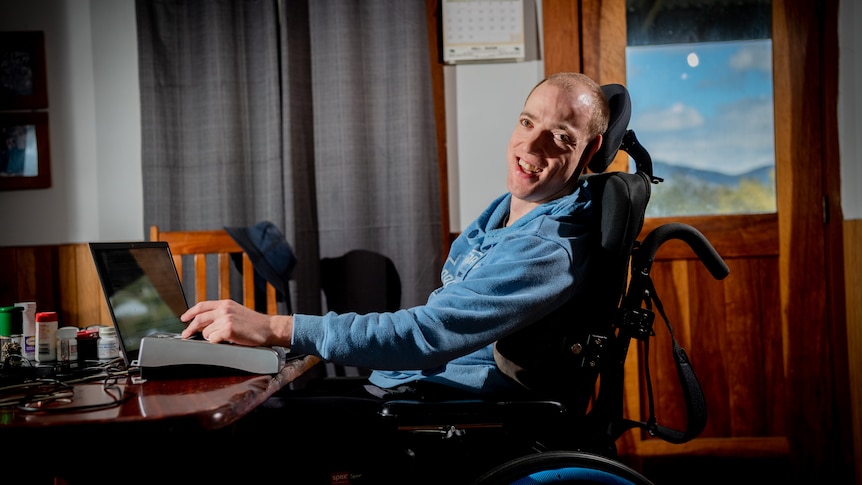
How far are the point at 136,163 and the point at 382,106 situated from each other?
102 cm

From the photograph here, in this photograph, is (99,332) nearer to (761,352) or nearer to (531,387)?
(531,387)

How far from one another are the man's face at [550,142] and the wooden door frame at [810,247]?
1.37m

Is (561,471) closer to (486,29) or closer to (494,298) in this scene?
(494,298)

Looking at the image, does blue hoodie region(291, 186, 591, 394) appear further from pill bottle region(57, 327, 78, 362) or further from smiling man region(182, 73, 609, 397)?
pill bottle region(57, 327, 78, 362)

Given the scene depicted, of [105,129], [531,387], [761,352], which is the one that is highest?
[105,129]

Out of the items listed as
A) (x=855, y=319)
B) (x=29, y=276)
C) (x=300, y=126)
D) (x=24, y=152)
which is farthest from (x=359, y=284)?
(x=855, y=319)

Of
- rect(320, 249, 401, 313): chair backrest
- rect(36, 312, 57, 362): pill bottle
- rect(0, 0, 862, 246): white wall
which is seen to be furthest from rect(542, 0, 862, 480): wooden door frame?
rect(36, 312, 57, 362): pill bottle

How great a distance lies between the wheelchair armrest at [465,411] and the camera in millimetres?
1180

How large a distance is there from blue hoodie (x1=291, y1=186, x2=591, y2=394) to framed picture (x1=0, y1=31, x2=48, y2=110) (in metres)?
2.07

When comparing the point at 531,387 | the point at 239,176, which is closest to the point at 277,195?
the point at 239,176

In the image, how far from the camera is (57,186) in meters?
2.62

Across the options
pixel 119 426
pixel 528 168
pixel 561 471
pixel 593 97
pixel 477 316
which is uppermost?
pixel 593 97

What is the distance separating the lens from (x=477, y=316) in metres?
1.17

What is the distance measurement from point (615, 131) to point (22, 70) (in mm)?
2369
